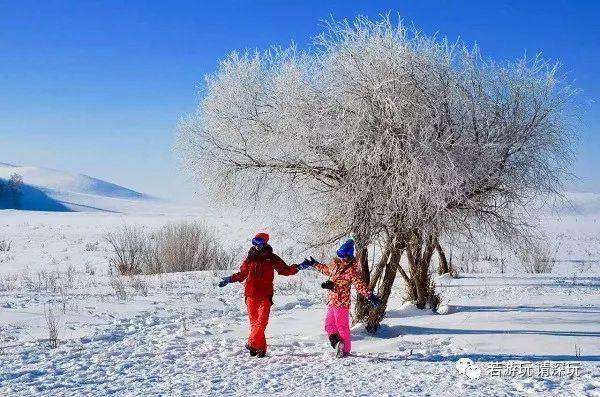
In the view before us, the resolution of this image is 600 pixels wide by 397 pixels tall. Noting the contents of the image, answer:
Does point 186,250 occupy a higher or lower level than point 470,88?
lower

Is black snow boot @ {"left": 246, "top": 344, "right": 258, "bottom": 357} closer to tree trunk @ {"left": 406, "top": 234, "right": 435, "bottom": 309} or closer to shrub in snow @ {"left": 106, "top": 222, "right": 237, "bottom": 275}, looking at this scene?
tree trunk @ {"left": 406, "top": 234, "right": 435, "bottom": 309}

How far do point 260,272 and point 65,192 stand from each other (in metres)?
151

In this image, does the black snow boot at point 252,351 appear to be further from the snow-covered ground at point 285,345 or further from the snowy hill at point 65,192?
the snowy hill at point 65,192

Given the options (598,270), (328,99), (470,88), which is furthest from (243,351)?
(598,270)

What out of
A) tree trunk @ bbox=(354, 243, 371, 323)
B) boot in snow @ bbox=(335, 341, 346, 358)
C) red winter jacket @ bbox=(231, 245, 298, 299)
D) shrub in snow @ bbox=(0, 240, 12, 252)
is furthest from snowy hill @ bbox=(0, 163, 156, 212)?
boot in snow @ bbox=(335, 341, 346, 358)

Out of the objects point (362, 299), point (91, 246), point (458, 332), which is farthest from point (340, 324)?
point (91, 246)

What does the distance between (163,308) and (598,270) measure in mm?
14671

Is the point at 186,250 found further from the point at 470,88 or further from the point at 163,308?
the point at 470,88

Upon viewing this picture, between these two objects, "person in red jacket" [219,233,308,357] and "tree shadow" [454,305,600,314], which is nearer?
"person in red jacket" [219,233,308,357]

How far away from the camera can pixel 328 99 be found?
9.05m

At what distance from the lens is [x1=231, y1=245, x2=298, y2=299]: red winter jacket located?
789cm

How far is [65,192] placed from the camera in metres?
149

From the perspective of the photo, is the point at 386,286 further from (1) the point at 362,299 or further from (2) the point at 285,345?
(2) the point at 285,345

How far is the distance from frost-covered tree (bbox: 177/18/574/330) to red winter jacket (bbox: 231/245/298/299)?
133 cm
